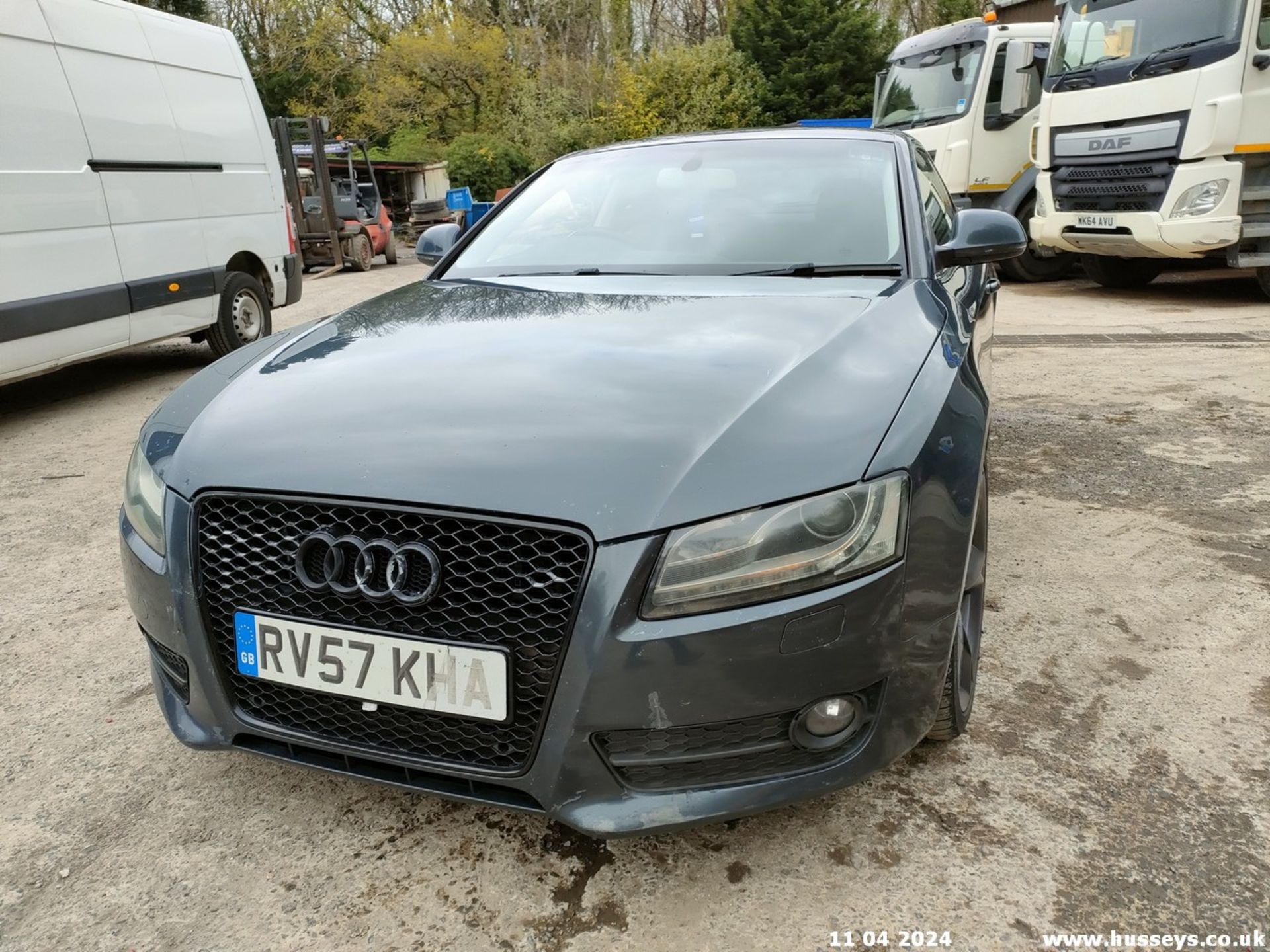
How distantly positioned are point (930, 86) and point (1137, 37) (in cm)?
302

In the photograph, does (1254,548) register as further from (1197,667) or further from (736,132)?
(736,132)

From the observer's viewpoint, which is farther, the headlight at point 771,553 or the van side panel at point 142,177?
the van side panel at point 142,177

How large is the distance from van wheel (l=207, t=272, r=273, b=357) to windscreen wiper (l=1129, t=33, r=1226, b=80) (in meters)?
7.10

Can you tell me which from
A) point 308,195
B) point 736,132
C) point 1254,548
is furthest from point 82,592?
point 308,195

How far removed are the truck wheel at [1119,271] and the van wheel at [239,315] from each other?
804 cm

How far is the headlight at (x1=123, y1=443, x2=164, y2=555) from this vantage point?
1.77 meters

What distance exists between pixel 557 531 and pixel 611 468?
134mm

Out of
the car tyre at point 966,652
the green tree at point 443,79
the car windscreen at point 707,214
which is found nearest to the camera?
the car tyre at point 966,652

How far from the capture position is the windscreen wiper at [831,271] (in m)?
2.43

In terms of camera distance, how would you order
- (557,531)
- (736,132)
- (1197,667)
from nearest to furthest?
(557,531) → (1197,667) → (736,132)

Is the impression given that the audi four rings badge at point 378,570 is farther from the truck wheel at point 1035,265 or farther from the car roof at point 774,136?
the truck wheel at point 1035,265

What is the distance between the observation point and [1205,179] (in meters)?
7.46

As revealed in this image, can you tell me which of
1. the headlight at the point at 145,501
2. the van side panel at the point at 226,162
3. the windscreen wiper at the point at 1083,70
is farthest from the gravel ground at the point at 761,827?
the windscreen wiper at the point at 1083,70

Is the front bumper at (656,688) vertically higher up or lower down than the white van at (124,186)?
lower down
